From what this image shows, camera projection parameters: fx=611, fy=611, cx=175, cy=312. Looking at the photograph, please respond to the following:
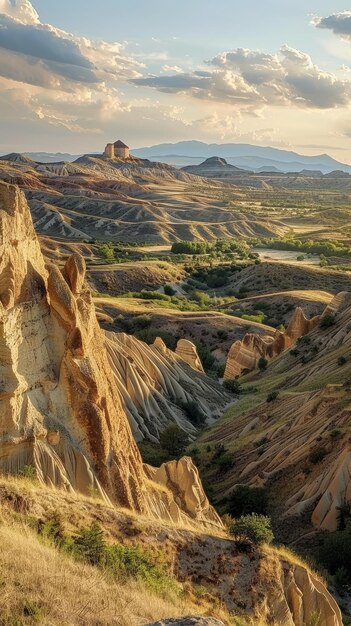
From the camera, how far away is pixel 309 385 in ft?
102

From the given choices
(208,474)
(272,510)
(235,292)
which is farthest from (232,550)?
(235,292)

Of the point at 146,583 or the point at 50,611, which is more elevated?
the point at 50,611

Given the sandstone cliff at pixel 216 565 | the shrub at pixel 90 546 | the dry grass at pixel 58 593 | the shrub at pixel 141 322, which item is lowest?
the shrub at pixel 141 322

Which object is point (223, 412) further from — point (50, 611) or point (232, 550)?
point (50, 611)

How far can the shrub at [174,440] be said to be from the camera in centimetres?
2841

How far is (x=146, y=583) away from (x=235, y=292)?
7259 centimetres

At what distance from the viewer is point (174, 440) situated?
95.2 ft

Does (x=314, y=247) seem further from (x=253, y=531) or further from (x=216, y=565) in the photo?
(x=216, y=565)

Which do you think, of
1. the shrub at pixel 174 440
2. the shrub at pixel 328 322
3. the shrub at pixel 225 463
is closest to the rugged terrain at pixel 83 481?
the shrub at pixel 225 463

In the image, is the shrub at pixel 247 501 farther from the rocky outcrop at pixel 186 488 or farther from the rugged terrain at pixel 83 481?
the rugged terrain at pixel 83 481

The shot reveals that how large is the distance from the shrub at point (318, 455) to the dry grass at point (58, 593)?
12.9 meters

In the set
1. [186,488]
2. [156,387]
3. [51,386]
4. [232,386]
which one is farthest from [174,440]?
[51,386]

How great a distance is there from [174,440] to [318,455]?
9279 millimetres

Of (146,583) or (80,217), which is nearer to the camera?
(146,583)
